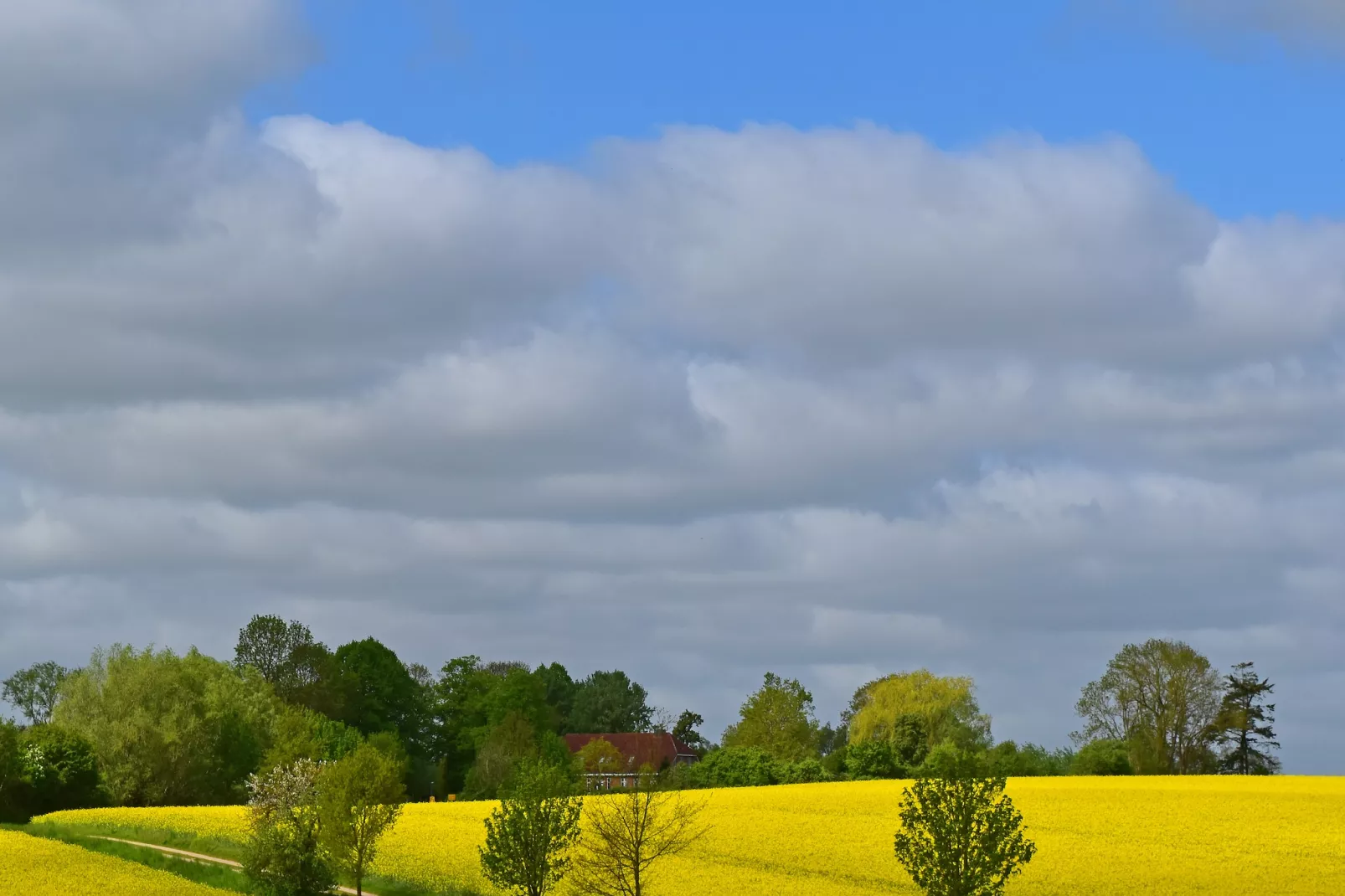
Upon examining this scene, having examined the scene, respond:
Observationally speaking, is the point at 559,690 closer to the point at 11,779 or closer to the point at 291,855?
the point at 11,779

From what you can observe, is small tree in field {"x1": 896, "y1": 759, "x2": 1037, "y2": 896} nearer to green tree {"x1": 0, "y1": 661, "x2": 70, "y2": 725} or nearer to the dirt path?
the dirt path

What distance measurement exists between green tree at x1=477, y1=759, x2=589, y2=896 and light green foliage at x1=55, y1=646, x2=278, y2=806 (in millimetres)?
51382

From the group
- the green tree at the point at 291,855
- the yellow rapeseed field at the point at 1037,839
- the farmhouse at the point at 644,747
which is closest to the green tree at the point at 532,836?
the yellow rapeseed field at the point at 1037,839

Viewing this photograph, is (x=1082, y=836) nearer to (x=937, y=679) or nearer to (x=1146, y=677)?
(x=1146, y=677)

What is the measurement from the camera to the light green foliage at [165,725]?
9338 cm

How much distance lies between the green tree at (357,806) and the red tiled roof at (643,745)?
279ft

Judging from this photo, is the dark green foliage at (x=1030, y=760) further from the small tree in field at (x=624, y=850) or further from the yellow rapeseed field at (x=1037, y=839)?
the small tree in field at (x=624, y=850)

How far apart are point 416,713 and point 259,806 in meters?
71.2

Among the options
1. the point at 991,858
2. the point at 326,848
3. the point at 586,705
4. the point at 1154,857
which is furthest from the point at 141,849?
the point at 586,705

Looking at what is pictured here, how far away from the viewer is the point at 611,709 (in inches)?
6363

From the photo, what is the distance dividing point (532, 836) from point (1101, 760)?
184 feet

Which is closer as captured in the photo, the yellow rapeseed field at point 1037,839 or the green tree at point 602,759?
the yellow rapeseed field at point 1037,839

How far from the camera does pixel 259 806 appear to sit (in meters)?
61.5

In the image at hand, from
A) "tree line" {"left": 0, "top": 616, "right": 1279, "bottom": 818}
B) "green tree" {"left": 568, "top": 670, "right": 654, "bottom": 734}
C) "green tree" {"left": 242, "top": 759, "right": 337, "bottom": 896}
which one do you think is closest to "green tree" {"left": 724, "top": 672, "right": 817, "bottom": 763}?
"tree line" {"left": 0, "top": 616, "right": 1279, "bottom": 818}
